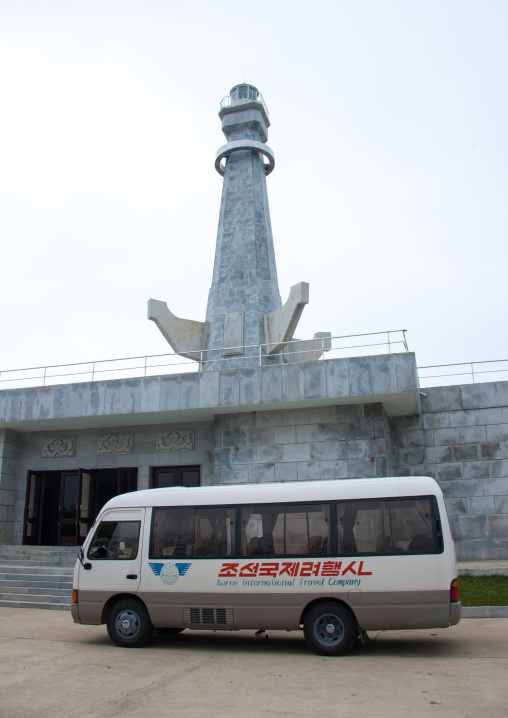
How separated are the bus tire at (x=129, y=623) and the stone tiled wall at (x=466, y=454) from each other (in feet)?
32.4

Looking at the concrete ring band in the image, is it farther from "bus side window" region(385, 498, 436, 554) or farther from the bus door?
"bus side window" region(385, 498, 436, 554)

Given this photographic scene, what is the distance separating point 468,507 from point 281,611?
992 centimetres

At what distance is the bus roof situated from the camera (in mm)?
8281

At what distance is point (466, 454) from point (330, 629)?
10.1 metres

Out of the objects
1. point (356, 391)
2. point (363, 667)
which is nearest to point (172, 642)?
point (363, 667)

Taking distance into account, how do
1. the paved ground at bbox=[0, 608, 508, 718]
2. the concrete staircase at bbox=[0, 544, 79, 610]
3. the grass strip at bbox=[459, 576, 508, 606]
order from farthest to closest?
the concrete staircase at bbox=[0, 544, 79, 610] → the grass strip at bbox=[459, 576, 508, 606] → the paved ground at bbox=[0, 608, 508, 718]

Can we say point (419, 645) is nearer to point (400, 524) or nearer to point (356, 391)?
point (400, 524)

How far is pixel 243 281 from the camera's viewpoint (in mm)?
21047

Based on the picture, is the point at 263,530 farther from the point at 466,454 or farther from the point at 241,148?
the point at 241,148

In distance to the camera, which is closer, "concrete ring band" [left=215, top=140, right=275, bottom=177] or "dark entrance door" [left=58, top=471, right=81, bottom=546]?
"dark entrance door" [left=58, top=471, right=81, bottom=546]

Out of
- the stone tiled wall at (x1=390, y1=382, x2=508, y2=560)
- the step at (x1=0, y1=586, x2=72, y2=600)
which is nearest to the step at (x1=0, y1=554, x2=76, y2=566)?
the step at (x1=0, y1=586, x2=72, y2=600)

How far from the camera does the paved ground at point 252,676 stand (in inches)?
218

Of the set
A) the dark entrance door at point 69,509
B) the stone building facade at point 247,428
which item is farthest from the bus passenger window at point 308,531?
the dark entrance door at point 69,509

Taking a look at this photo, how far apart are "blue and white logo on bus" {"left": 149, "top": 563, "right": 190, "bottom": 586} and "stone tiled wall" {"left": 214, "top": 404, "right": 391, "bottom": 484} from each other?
291 inches
